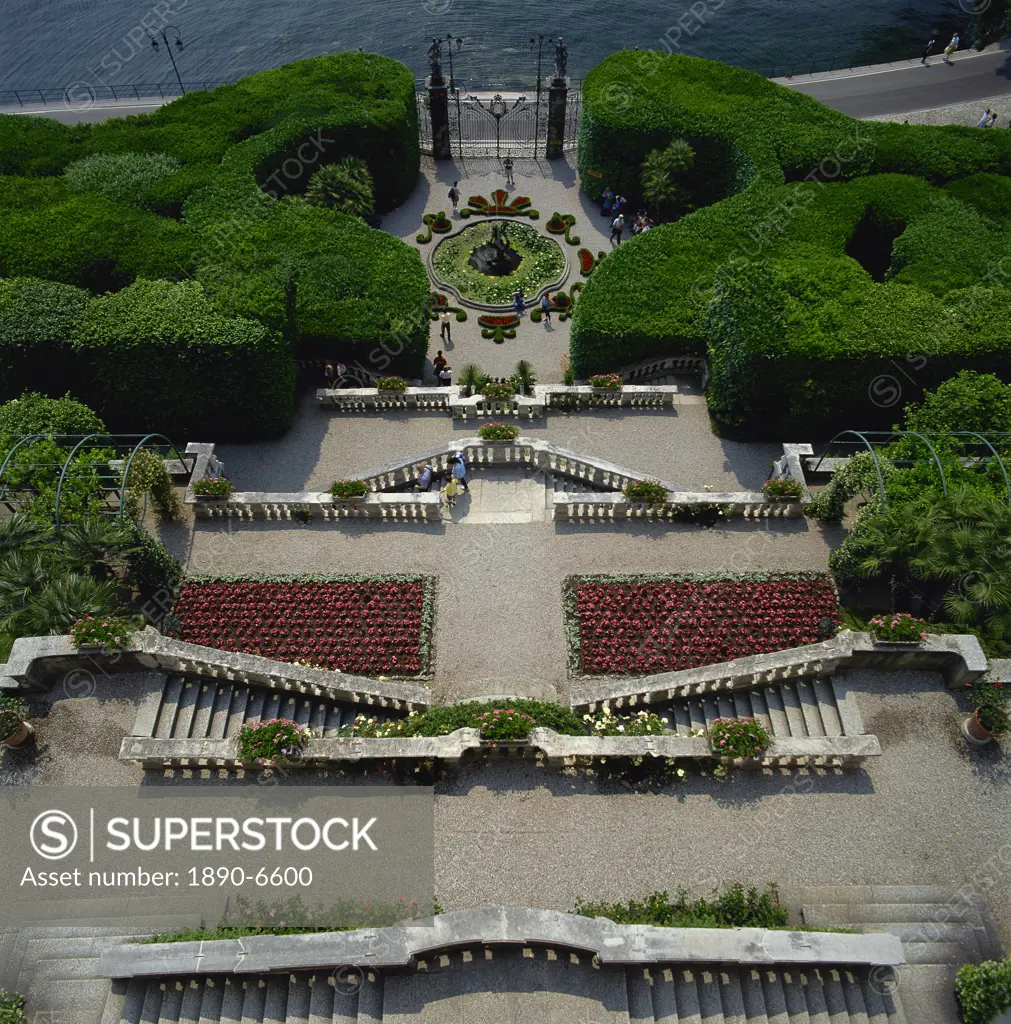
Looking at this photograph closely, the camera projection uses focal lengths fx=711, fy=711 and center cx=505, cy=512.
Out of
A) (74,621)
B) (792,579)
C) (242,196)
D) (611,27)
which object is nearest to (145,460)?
(74,621)

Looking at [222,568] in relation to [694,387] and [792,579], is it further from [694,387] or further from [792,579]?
[694,387]

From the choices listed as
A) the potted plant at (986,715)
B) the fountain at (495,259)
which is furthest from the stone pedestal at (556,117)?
the potted plant at (986,715)

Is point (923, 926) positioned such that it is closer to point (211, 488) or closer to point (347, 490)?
point (347, 490)

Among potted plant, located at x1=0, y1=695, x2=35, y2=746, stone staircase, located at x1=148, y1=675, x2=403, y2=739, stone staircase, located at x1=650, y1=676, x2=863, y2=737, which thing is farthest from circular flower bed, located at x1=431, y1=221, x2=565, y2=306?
potted plant, located at x1=0, y1=695, x2=35, y2=746

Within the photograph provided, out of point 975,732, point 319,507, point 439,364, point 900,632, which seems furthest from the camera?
point 439,364

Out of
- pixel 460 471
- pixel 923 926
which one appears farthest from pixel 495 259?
pixel 923 926

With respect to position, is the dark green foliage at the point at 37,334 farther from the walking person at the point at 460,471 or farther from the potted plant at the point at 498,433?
the potted plant at the point at 498,433

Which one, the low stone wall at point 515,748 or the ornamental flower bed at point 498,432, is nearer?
the low stone wall at point 515,748

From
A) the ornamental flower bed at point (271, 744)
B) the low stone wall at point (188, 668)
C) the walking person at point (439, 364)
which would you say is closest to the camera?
the ornamental flower bed at point (271, 744)
